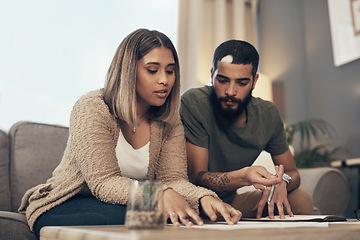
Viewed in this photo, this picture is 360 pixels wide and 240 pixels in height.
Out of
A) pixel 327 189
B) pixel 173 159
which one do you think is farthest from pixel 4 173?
pixel 327 189

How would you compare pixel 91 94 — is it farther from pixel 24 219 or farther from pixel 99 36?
pixel 99 36

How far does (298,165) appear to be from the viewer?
118 inches

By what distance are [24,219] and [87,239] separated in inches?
26.1

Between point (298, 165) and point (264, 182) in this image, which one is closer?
point (264, 182)

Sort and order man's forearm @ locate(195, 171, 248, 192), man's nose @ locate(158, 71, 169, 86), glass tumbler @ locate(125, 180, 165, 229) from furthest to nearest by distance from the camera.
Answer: man's forearm @ locate(195, 171, 248, 192), man's nose @ locate(158, 71, 169, 86), glass tumbler @ locate(125, 180, 165, 229)

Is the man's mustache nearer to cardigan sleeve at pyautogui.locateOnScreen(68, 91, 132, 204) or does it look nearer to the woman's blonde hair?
the woman's blonde hair

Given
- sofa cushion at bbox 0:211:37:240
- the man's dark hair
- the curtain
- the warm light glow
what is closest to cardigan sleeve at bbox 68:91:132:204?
sofa cushion at bbox 0:211:37:240

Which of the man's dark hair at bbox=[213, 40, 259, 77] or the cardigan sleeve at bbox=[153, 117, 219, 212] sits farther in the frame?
the man's dark hair at bbox=[213, 40, 259, 77]

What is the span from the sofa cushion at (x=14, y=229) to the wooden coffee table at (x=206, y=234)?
17.1 inches

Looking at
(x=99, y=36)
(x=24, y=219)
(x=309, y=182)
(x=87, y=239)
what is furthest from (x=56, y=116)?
(x=87, y=239)

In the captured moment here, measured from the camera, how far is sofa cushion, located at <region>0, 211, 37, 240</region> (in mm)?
1204

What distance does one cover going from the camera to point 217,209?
1051 millimetres

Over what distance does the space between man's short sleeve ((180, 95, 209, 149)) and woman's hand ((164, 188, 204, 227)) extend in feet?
1.69

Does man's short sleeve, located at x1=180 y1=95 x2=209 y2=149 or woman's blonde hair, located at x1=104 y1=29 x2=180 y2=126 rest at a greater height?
woman's blonde hair, located at x1=104 y1=29 x2=180 y2=126
